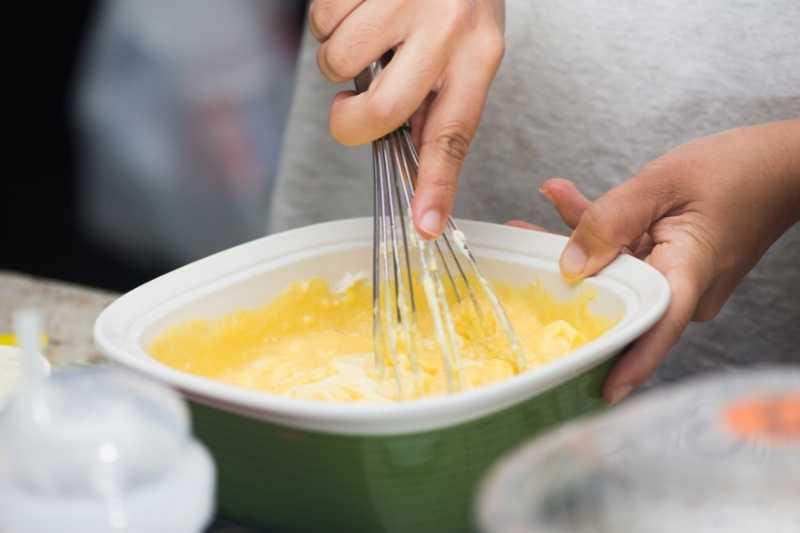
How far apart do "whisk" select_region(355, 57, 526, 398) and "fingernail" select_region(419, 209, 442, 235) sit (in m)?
0.02

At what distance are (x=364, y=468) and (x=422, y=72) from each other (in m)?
0.36

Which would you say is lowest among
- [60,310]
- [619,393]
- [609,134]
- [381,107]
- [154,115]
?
[154,115]

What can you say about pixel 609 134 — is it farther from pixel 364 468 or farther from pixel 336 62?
pixel 364 468

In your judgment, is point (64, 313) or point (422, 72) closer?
point (422, 72)

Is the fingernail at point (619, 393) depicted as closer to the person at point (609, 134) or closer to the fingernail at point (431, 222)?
the person at point (609, 134)

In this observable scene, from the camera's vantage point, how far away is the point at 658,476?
41 centimetres

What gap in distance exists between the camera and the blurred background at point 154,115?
7.48ft

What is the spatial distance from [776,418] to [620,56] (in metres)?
0.80

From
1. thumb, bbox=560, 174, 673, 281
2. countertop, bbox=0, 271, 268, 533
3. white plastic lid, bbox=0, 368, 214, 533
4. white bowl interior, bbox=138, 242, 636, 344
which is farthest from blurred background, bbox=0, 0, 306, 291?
white plastic lid, bbox=0, 368, 214, 533

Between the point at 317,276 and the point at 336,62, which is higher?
the point at 336,62

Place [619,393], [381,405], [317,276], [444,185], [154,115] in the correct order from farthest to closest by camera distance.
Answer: [154,115] < [317,276] < [444,185] < [619,393] < [381,405]

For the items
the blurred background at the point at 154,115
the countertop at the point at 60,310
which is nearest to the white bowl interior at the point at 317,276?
the countertop at the point at 60,310

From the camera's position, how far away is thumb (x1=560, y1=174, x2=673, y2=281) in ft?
2.76

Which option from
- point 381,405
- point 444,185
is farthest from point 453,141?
point 381,405
